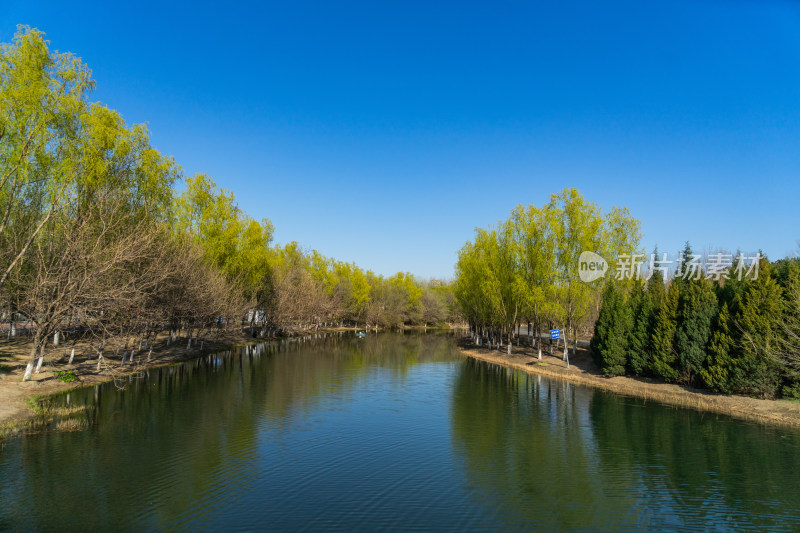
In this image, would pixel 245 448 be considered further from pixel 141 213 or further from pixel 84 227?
pixel 141 213

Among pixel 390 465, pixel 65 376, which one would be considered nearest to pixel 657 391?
pixel 390 465

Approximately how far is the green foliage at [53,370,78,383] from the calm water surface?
2040 mm

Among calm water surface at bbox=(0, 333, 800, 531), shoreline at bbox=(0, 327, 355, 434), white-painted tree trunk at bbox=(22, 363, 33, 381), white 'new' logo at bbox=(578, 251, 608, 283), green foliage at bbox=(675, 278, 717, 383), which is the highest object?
white 'new' logo at bbox=(578, 251, 608, 283)

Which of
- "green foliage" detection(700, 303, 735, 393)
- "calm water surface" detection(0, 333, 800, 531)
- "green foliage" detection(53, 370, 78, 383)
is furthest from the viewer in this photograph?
"green foliage" detection(700, 303, 735, 393)

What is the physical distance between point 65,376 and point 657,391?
126 feet

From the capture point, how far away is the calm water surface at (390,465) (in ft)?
39.2

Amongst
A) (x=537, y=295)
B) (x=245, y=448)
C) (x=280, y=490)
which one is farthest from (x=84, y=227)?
(x=537, y=295)

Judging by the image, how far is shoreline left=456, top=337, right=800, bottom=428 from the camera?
24250mm

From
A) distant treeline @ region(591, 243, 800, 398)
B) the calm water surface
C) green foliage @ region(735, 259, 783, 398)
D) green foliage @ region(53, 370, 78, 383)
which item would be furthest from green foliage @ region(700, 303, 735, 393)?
green foliage @ region(53, 370, 78, 383)

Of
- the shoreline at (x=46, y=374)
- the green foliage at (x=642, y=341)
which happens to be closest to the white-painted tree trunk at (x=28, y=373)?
the shoreline at (x=46, y=374)

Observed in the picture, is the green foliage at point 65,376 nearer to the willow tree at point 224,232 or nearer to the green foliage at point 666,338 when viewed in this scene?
the willow tree at point 224,232

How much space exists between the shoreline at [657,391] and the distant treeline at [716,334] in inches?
36.0

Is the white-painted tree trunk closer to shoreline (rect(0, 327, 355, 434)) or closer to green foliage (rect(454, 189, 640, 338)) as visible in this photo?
shoreline (rect(0, 327, 355, 434))

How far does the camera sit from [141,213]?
3291 cm
